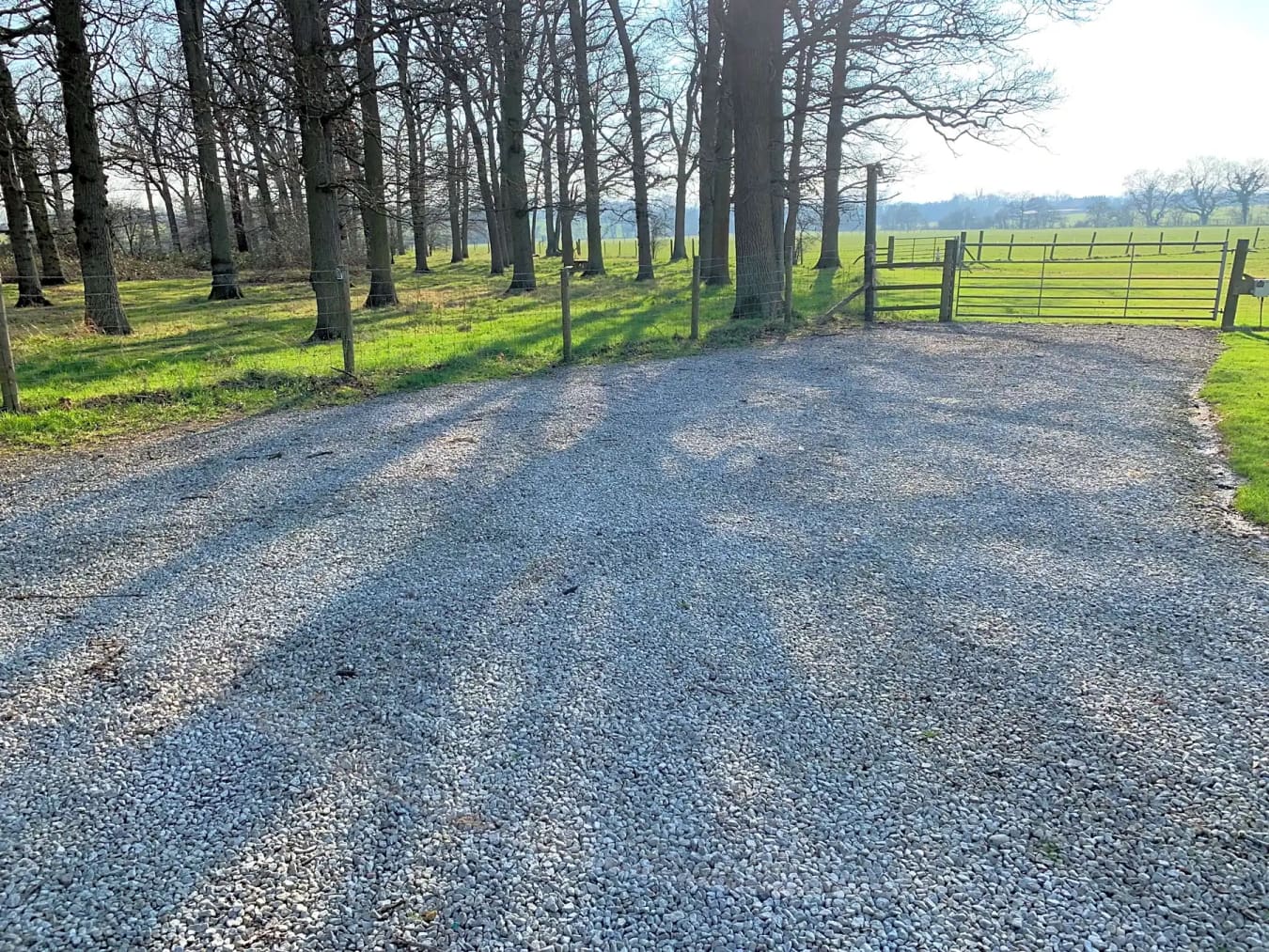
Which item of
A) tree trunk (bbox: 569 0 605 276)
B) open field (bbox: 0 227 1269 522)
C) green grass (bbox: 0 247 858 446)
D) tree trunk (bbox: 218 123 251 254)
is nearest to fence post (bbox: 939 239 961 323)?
open field (bbox: 0 227 1269 522)

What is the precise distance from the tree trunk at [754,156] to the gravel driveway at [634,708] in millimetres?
8872

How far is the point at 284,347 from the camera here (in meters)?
12.0

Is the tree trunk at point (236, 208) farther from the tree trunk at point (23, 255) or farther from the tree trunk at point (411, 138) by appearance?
the tree trunk at point (23, 255)

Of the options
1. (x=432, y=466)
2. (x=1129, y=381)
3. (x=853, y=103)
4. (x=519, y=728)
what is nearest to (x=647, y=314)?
A: (x=853, y=103)

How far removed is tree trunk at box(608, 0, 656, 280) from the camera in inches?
946

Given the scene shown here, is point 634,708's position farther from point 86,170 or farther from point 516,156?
point 516,156

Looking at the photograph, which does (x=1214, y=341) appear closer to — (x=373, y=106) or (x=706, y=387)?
(x=706, y=387)

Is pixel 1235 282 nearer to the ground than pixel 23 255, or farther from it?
nearer to the ground

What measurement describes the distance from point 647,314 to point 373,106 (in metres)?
6.83

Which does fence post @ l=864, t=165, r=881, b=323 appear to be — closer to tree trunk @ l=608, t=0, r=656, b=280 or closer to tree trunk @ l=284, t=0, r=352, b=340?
tree trunk @ l=284, t=0, r=352, b=340

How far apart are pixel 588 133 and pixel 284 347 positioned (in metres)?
16.6

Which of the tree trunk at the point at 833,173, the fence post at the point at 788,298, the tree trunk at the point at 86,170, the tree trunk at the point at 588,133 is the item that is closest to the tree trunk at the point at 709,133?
the tree trunk at the point at 833,173

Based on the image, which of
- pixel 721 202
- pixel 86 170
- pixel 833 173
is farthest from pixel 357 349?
pixel 833 173

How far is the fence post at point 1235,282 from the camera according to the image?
40.8 feet
